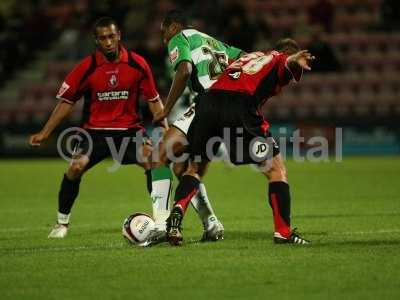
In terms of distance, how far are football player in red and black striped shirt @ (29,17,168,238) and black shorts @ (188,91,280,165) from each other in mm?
1043

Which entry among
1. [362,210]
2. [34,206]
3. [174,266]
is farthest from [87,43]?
[174,266]

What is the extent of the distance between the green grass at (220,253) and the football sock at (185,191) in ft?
1.16

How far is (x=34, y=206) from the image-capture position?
1181 centimetres

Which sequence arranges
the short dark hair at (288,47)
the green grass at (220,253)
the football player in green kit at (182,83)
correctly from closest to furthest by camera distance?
the green grass at (220,253), the football player in green kit at (182,83), the short dark hair at (288,47)

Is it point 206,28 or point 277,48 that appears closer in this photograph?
point 277,48

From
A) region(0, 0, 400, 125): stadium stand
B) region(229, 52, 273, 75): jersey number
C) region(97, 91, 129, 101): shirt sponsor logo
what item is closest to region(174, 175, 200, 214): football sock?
region(229, 52, 273, 75): jersey number

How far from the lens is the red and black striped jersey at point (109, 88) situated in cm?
850

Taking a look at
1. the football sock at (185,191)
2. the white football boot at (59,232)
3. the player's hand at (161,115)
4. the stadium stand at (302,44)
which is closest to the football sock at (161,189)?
the football sock at (185,191)

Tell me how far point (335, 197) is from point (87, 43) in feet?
39.1

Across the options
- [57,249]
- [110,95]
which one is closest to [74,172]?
[110,95]

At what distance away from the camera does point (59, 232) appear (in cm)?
845

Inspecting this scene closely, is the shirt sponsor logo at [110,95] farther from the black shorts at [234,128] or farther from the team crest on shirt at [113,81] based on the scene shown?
the black shorts at [234,128]

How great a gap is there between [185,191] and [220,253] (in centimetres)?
82

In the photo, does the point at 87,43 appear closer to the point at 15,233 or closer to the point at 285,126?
the point at 285,126
